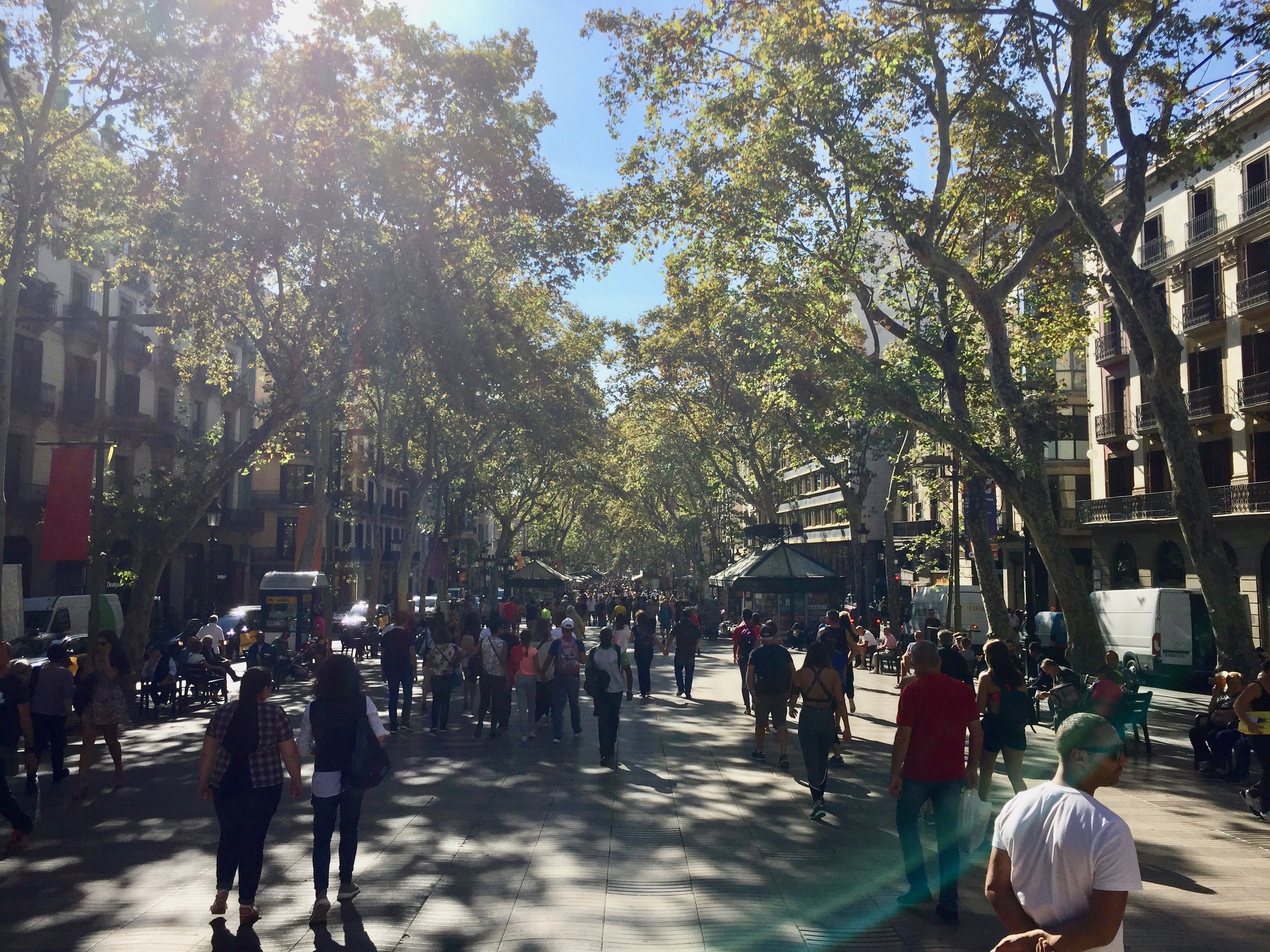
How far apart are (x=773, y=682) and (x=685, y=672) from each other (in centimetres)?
752

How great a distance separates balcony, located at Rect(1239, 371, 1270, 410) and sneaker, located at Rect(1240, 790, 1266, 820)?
21.4 m

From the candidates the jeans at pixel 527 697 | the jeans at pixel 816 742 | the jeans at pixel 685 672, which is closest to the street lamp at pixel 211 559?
the jeans at pixel 685 672

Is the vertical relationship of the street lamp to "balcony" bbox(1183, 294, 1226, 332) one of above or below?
below

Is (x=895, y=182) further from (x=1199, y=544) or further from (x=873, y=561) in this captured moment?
(x=873, y=561)

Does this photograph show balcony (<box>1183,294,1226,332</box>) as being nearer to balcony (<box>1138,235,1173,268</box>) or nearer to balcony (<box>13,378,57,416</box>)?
balcony (<box>1138,235,1173,268</box>)

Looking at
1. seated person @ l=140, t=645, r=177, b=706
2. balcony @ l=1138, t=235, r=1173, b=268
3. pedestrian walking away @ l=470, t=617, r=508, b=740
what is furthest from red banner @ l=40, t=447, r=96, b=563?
balcony @ l=1138, t=235, r=1173, b=268

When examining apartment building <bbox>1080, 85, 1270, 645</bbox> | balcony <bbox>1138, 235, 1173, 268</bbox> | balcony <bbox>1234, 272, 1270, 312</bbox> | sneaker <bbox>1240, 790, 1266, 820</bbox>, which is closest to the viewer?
sneaker <bbox>1240, 790, 1266, 820</bbox>

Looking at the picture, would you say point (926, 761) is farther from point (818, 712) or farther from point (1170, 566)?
point (1170, 566)

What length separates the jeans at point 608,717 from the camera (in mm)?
12336

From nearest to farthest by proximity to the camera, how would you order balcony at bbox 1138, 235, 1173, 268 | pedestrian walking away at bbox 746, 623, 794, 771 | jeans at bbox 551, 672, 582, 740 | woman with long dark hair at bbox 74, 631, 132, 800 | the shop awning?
1. woman with long dark hair at bbox 74, 631, 132, 800
2. pedestrian walking away at bbox 746, 623, 794, 771
3. jeans at bbox 551, 672, 582, 740
4. the shop awning
5. balcony at bbox 1138, 235, 1173, 268

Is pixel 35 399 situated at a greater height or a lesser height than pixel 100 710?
greater

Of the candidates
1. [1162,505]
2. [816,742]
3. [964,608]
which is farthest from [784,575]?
[1162,505]

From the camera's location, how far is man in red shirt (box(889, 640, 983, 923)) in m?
6.64

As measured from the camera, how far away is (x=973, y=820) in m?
9.25
